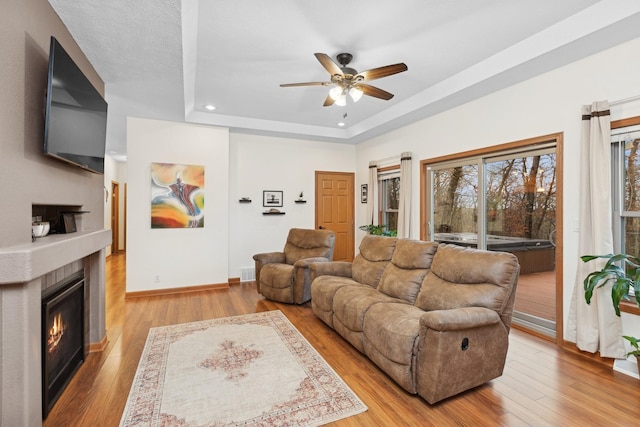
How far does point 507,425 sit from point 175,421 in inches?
78.8

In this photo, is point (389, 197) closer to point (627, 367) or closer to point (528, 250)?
point (528, 250)

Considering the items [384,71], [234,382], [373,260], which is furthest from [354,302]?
[384,71]

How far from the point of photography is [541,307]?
11.0 feet

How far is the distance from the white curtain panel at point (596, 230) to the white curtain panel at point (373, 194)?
10.7 ft

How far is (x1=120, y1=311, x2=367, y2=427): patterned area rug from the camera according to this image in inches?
74.1

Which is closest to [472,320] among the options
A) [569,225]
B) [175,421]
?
[569,225]

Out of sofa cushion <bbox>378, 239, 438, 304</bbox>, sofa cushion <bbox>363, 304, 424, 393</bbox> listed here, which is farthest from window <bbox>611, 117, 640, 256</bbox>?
sofa cushion <bbox>363, 304, 424, 393</bbox>

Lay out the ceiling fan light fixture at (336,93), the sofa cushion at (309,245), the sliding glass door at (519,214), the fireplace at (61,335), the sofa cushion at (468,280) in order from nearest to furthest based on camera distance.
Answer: the fireplace at (61,335), the sofa cushion at (468,280), the ceiling fan light fixture at (336,93), the sliding glass door at (519,214), the sofa cushion at (309,245)

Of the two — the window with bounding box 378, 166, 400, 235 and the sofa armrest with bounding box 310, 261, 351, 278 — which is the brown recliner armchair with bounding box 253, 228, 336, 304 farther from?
the window with bounding box 378, 166, 400, 235

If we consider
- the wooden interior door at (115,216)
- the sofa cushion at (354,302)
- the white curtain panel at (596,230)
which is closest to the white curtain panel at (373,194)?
the sofa cushion at (354,302)

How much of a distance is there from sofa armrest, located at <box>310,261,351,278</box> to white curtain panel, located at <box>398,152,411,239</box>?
59.2 inches

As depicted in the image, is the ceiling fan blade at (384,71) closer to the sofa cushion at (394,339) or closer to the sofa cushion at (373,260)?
the sofa cushion at (373,260)

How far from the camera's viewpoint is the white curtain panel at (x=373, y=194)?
570 centimetres

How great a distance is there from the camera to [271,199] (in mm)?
5613
